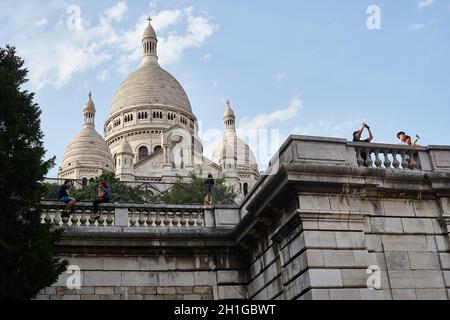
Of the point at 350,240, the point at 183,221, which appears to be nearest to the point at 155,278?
the point at 183,221

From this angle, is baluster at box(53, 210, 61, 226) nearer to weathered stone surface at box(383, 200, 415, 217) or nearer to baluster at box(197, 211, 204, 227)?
baluster at box(197, 211, 204, 227)

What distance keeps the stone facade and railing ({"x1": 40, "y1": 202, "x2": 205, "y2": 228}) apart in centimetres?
3

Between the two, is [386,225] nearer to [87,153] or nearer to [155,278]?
[155,278]

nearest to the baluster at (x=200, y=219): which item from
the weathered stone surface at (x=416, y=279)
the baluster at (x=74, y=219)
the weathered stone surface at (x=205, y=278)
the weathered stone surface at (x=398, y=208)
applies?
the weathered stone surface at (x=205, y=278)

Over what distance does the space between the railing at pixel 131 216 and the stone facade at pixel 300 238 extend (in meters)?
0.03

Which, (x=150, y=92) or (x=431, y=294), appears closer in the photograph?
(x=431, y=294)

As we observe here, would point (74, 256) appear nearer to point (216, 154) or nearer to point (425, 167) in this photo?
point (425, 167)

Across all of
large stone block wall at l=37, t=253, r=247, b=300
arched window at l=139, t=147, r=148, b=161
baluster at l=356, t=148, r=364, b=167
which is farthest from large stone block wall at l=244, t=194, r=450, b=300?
arched window at l=139, t=147, r=148, b=161

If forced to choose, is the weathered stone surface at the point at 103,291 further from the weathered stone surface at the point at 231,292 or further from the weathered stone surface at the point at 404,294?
the weathered stone surface at the point at 404,294

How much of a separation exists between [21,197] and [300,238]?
17.0 ft

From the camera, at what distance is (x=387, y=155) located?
13.2 metres

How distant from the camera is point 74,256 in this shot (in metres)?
13.8

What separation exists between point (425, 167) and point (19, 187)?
783cm
